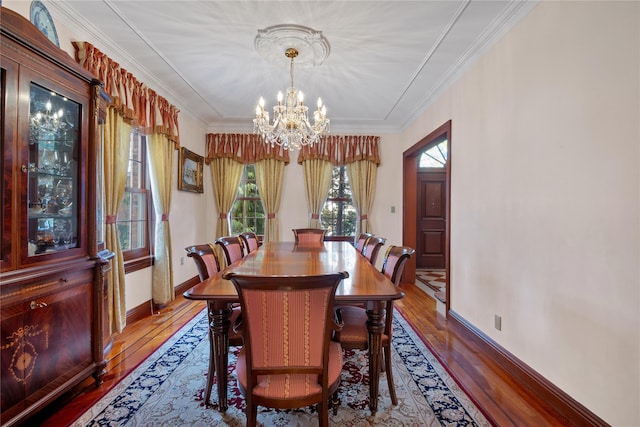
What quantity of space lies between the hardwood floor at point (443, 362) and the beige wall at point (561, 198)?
0.71 feet

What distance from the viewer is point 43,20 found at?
6.91ft

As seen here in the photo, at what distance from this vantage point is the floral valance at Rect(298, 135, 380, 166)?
521cm

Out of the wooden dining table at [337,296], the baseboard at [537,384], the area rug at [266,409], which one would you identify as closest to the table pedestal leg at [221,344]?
the wooden dining table at [337,296]

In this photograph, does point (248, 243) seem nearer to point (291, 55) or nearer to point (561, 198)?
point (291, 55)

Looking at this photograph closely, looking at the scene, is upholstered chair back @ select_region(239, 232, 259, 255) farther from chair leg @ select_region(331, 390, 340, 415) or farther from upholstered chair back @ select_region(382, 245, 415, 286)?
chair leg @ select_region(331, 390, 340, 415)

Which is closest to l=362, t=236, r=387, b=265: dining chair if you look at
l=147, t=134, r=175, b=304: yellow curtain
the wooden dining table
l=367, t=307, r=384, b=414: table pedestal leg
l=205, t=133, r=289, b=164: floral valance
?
the wooden dining table

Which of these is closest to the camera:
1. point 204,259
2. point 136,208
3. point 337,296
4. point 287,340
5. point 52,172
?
point 287,340

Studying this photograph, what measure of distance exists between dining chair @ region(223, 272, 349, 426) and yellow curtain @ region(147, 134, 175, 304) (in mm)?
2739

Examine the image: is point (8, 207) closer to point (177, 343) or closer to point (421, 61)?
point (177, 343)

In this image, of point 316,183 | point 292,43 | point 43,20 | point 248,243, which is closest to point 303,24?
point 292,43

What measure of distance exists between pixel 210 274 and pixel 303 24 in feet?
6.92

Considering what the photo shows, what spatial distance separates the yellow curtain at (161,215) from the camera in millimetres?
3551

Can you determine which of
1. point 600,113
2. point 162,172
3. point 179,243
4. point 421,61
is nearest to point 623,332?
point 600,113

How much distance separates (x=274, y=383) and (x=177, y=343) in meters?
1.84
